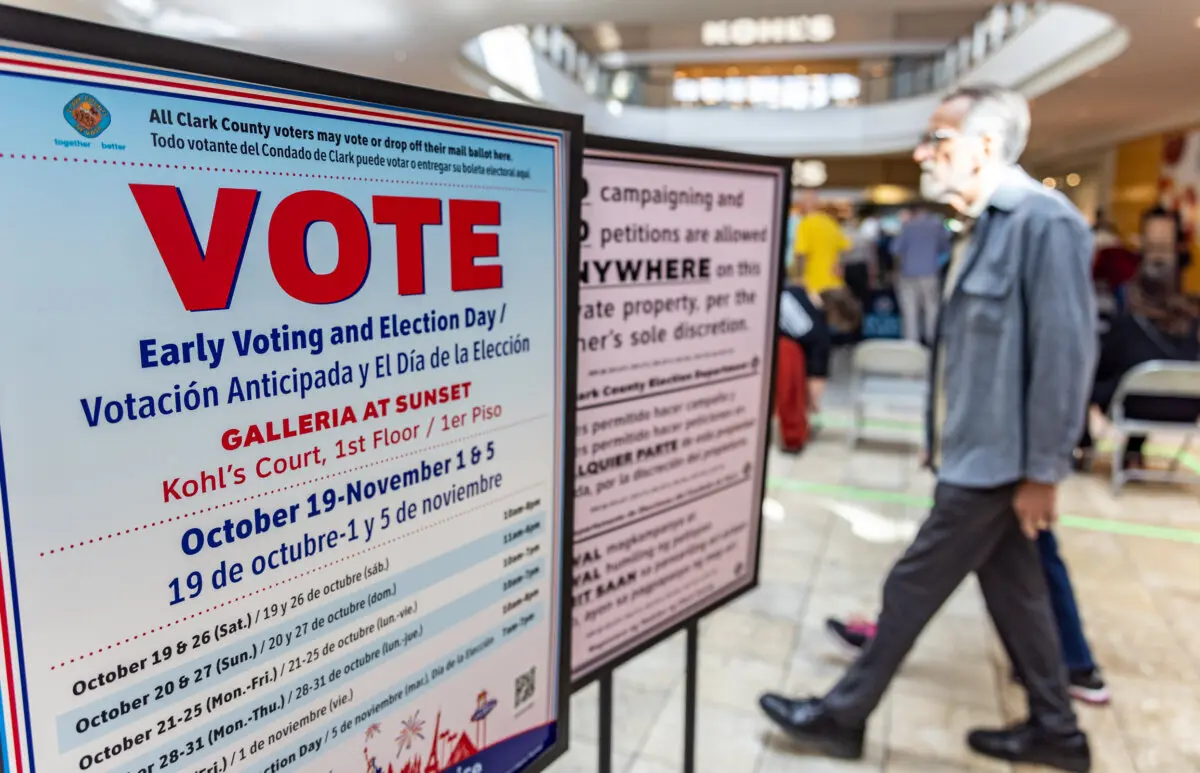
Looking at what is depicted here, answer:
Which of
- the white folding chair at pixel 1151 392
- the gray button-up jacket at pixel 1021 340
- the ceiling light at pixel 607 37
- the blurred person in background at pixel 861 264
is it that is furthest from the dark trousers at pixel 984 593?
the ceiling light at pixel 607 37

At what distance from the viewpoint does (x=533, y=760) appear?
3.84 ft

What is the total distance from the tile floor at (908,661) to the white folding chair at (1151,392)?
25 cm

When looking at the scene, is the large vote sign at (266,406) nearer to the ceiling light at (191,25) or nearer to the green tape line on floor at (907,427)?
the green tape line on floor at (907,427)

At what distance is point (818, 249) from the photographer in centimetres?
732

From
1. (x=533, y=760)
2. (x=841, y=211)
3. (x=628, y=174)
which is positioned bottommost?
(x=533, y=760)

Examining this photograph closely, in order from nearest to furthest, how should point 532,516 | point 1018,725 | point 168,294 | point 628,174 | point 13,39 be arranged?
point 13,39
point 168,294
point 532,516
point 628,174
point 1018,725

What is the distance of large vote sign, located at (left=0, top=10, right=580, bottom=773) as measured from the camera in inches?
24.2

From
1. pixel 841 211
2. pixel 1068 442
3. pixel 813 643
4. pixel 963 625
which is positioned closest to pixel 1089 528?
pixel 963 625

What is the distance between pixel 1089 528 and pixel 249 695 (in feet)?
13.9

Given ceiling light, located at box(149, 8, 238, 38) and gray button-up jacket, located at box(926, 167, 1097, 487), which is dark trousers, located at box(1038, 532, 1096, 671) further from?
ceiling light, located at box(149, 8, 238, 38)

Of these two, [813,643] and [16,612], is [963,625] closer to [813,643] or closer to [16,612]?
[813,643]

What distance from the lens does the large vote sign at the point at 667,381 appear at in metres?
1.24

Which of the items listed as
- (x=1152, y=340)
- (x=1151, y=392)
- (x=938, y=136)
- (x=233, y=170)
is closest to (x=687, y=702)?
(x=233, y=170)

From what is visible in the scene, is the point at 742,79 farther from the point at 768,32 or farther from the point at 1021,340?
the point at 1021,340
